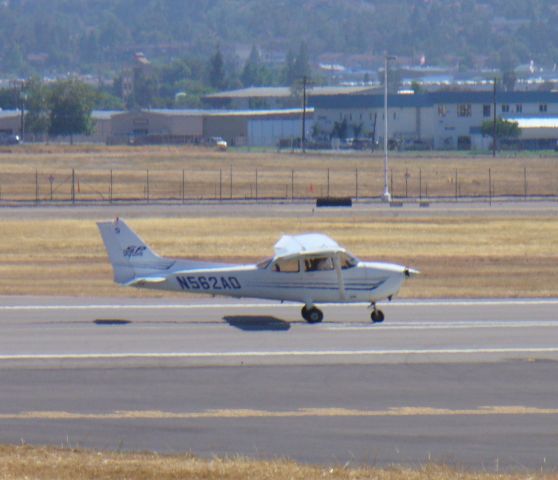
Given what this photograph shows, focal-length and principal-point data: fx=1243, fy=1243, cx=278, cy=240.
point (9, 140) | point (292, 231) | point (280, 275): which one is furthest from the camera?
point (9, 140)

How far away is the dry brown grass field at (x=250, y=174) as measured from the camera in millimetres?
84562

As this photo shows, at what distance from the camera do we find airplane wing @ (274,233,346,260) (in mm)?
28156

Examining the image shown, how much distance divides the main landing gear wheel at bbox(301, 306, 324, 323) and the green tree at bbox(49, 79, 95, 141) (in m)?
151

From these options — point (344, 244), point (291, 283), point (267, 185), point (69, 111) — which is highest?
point (69, 111)

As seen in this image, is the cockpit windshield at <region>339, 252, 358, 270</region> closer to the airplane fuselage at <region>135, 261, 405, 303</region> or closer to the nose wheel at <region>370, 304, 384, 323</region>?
the airplane fuselage at <region>135, 261, 405, 303</region>

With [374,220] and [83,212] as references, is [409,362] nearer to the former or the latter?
[374,220]

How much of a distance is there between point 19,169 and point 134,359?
8612 cm

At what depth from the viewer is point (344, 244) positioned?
48.3 metres

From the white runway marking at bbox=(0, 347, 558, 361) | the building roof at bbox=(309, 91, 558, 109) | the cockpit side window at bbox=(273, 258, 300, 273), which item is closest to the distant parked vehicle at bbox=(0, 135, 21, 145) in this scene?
the building roof at bbox=(309, 91, 558, 109)

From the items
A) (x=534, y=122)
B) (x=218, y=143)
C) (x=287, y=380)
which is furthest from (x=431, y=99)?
(x=287, y=380)

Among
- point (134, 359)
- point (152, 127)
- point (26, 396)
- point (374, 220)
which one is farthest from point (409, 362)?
point (152, 127)

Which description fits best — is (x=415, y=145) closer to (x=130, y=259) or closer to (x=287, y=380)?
Answer: (x=130, y=259)

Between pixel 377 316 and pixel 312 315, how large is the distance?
1511mm

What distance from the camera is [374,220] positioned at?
58844mm
